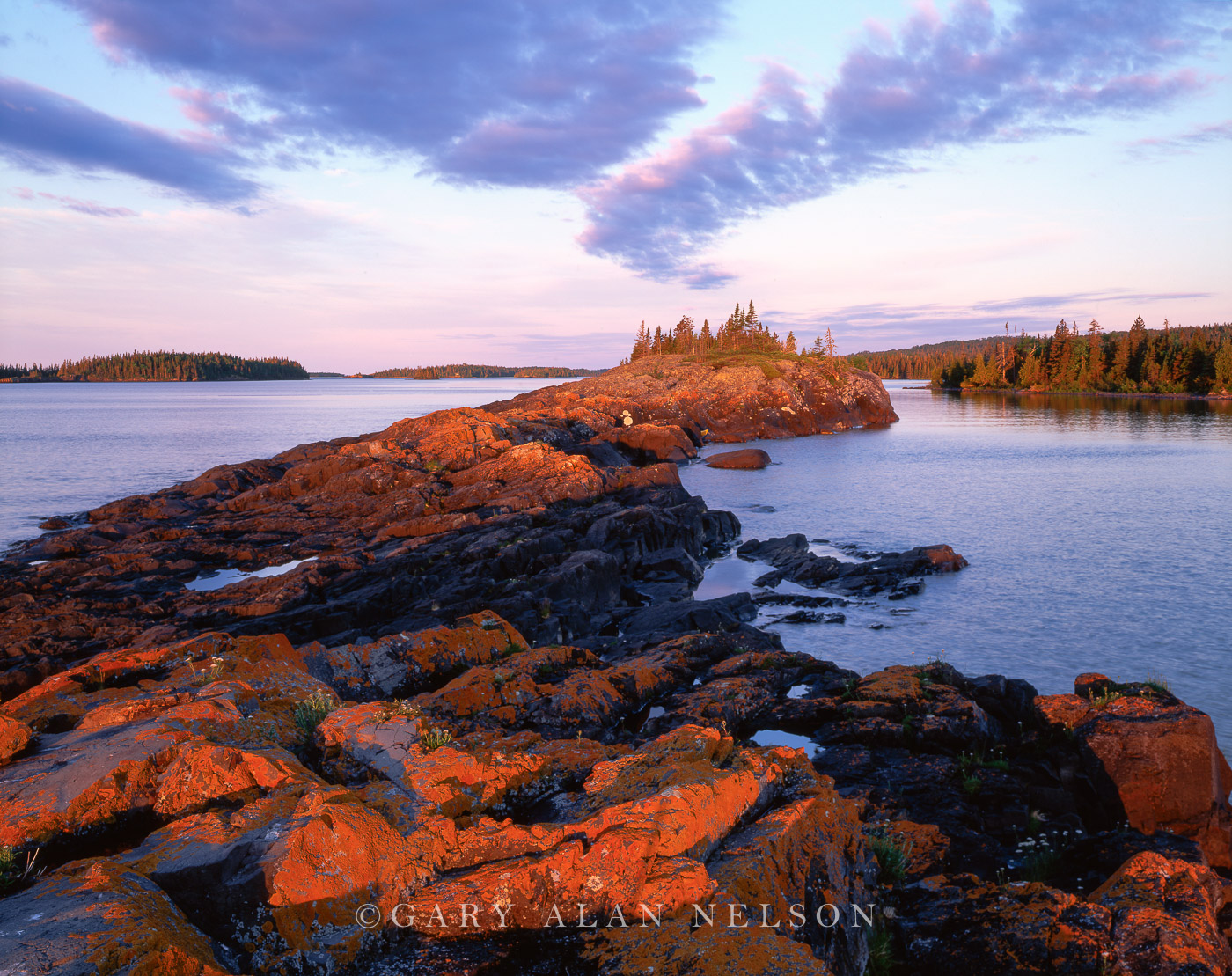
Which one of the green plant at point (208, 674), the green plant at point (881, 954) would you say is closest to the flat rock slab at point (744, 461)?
the green plant at point (208, 674)

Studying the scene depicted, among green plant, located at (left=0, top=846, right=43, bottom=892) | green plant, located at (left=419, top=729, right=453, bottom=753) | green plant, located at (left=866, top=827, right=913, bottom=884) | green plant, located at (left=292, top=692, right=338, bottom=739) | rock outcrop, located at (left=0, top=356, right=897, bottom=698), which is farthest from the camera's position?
rock outcrop, located at (left=0, top=356, right=897, bottom=698)

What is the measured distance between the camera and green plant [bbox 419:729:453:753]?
8.17m

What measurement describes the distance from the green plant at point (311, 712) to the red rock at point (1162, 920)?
30.1 feet

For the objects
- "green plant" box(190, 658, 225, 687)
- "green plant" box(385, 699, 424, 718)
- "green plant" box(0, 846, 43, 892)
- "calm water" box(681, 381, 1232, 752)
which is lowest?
"calm water" box(681, 381, 1232, 752)

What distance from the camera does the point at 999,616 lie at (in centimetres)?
2470

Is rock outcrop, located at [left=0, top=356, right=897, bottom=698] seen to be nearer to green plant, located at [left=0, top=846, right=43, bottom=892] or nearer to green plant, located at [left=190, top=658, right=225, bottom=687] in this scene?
green plant, located at [left=190, top=658, right=225, bottom=687]

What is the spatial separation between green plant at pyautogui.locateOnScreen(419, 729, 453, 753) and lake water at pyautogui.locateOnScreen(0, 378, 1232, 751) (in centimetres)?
1558

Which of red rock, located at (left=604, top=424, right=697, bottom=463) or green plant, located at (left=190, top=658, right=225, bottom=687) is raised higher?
red rock, located at (left=604, top=424, right=697, bottom=463)

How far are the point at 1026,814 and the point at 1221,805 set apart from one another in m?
2.92

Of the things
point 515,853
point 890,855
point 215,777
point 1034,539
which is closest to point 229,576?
point 215,777

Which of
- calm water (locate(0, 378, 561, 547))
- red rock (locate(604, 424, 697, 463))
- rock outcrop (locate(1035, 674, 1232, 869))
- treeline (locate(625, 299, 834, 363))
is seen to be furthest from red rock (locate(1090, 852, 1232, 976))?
treeline (locate(625, 299, 834, 363))

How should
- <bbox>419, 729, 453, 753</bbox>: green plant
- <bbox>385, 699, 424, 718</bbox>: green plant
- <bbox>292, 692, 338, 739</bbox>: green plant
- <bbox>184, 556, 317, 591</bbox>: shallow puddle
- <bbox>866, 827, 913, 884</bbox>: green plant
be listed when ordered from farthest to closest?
<bbox>184, 556, 317, 591</bbox>: shallow puddle < <bbox>292, 692, 338, 739</bbox>: green plant < <bbox>385, 699, 424, 718</bbox>: green plant < <bbox>419, 729, 453, 753</bbox>: green plant < <bbox>866, 827, 913, 884</bbox>: green plant

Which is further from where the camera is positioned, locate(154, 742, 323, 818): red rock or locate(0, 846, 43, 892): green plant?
locate(154, 742, 323, 818): red rock

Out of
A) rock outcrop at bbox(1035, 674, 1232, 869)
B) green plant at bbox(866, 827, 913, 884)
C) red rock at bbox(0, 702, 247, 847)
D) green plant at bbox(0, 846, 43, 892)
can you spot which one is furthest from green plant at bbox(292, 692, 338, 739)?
rock outcrop at bbox(1035, 674, 1232, 869)
